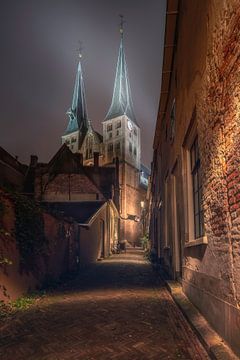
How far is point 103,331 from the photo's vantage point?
179 inches

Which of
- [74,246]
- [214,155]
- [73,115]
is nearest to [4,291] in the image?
[214,155]

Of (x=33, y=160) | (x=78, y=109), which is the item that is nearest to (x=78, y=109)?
(x=78, y=109)

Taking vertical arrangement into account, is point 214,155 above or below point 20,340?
above

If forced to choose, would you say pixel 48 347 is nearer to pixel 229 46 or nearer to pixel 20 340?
pixel 20 340

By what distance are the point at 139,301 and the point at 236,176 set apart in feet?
14.7

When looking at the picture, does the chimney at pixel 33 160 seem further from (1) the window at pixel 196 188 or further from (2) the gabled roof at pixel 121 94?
(2) the gabled roof at pixel 121 94

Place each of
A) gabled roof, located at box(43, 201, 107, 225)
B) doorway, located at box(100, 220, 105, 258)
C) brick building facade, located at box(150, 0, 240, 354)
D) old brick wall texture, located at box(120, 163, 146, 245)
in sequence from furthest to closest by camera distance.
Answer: old brick wall texture, located at box(120, 163, 146, 245) → doorway, located at box(100, 220, 105, 258) → gabled roof, located at box(43, 201, 107, 225) → brick building facade, located at box(150, 0, 240, 354)

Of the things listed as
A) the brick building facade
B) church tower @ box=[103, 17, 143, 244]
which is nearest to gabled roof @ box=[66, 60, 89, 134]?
church tower @ box=[103, 17, 143, 244]

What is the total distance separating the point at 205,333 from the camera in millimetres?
4047

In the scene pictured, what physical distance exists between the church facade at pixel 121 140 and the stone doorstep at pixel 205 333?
41745mm

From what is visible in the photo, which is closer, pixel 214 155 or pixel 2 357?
pixel 2 357

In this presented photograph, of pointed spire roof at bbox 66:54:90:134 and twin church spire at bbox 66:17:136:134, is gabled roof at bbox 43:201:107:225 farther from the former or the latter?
pointed spire roof at bbox 66:54:90:134

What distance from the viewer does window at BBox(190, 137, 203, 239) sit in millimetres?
6094

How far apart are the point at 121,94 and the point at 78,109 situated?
14.9 meters
